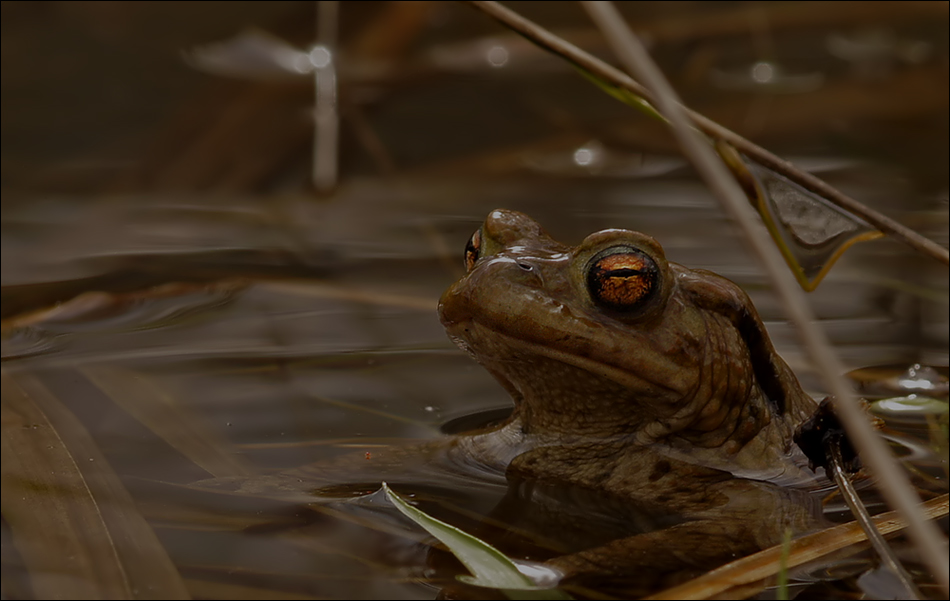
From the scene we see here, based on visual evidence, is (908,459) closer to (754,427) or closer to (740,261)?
(754,427)

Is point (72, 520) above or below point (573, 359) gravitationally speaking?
below

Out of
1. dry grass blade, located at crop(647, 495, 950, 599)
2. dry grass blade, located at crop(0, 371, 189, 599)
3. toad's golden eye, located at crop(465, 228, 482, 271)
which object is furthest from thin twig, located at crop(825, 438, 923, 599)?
dry grass blade, located at crop(0, 371, 189, 599)

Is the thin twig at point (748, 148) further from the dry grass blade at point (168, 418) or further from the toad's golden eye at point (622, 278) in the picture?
the dry grass blade at point (168, 418)

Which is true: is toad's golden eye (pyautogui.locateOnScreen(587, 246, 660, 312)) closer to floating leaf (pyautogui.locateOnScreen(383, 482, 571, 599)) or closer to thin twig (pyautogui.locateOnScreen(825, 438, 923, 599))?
thin twig (pyautogui.locateOnScreen(825, 438, 923, 599))

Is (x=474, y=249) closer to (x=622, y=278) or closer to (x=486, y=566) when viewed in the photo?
(x=622, y=278)

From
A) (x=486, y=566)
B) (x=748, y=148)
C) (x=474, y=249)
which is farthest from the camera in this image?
(x=474, y=249)

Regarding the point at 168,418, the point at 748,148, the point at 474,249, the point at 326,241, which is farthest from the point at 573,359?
the point at 326,241
